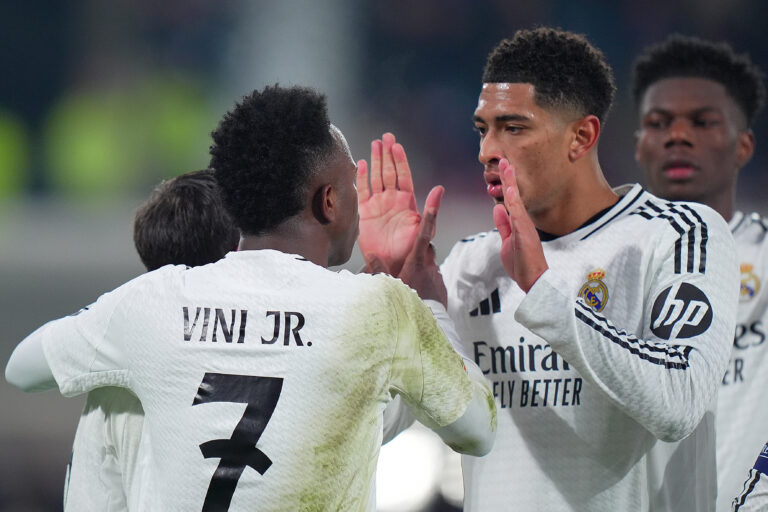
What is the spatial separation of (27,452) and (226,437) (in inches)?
205

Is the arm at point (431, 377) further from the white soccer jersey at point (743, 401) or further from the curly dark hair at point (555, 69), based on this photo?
the white soccer jersey at point (743, 401)

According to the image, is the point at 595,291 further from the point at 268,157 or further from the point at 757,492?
the point at 268,157

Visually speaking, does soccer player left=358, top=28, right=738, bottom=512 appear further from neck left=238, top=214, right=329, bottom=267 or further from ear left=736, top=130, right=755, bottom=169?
ear left=736, top=130, right=755, bottom=169

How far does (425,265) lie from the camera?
2.60 meters

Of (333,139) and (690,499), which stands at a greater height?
(333,139)

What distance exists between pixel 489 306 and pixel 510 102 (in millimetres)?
562

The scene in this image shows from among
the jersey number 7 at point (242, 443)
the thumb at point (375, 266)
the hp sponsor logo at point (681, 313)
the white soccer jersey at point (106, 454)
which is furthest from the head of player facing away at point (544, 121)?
the white soccer jersey at point (106, 454)

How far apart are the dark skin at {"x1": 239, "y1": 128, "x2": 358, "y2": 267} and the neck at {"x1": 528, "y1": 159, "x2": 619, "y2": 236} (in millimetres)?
Result: 759

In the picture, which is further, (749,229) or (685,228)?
(749,229)

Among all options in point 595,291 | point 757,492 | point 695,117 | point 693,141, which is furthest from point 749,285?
point 757,492

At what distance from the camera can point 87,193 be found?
8.55 meters

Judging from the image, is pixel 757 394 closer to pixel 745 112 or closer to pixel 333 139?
pixel 745 112

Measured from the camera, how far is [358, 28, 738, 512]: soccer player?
2.25 meters

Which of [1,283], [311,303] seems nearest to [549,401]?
[311,303]
